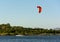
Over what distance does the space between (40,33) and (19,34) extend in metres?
8.16

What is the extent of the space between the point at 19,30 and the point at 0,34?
7.42 metres

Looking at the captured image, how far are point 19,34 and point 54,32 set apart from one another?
41.9ft

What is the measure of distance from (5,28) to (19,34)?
5553 millimetres

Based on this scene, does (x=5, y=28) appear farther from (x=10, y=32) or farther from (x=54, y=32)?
(x=54, y=32)

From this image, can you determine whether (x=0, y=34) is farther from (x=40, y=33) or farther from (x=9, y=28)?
(x=40, y=33)

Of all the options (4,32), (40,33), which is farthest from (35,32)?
(4,32)

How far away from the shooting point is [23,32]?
4975 inches

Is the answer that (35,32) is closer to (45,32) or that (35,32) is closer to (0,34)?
(45,32)

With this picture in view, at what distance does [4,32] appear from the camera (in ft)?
414

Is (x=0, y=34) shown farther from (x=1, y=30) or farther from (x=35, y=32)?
(x=35, y=32)

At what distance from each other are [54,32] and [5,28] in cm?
1790

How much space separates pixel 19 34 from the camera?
422ft

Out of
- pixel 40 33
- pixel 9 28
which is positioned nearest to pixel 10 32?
pixel 9 28

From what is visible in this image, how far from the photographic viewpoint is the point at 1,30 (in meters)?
127
